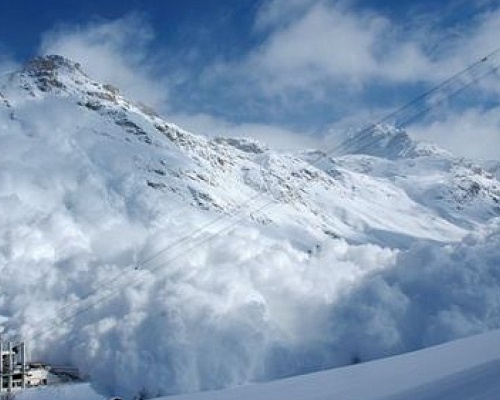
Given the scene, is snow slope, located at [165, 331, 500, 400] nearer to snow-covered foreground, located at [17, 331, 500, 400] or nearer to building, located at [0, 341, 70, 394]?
snow-covered foreground, located at [17, 331, 500, 400]

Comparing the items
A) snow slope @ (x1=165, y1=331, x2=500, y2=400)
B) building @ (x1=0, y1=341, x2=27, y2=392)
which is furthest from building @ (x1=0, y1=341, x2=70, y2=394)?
snow slope @ (x1=165, y1=331, x2=500, y2=400)

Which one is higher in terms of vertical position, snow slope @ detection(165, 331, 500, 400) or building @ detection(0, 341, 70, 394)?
building @ detection(0, 341, 70, 394)

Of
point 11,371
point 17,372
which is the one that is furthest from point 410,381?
point 17,372

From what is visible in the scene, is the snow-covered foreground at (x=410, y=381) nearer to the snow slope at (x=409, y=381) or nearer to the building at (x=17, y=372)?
the snow slope at (x=409, y=381)

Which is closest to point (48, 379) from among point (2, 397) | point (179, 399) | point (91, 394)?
point (91, 394)

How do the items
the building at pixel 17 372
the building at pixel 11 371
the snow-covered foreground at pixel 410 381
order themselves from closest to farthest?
the snow-covered foreground at pixel 410 381 → the building at pixel 11 371 → the building at pixel 17 372

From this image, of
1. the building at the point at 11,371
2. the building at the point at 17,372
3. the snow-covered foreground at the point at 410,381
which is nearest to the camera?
the snow-covered foreground at the point at 410,381

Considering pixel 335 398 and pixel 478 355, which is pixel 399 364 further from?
pixel 335 398

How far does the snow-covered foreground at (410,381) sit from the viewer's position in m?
5.30

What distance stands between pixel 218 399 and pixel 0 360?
115074mm

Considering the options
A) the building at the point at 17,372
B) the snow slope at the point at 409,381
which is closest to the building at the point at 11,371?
the building at the point at 17,372

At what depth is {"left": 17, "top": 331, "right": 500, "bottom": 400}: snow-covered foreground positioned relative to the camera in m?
5.30

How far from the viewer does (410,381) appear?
5801mm

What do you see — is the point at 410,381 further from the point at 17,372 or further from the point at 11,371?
the point at 17,372
